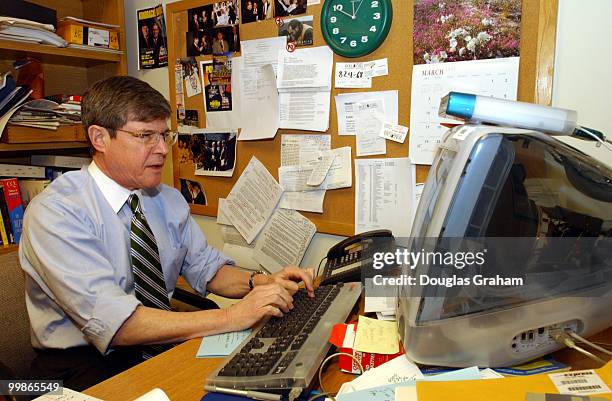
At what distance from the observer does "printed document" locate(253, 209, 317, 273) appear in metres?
1.55

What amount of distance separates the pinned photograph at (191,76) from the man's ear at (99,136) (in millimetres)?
673

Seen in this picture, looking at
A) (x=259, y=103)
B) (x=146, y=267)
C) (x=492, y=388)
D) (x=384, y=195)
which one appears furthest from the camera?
(x=259, y=103)

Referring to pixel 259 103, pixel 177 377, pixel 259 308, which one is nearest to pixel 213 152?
pixel 259 103

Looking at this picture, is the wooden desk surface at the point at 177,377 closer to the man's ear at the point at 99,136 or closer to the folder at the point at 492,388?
the folder at the point at 492,388

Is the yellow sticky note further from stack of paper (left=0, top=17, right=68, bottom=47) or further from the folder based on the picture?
stack of paper (left=0, top=17, right=68, bottom=47)

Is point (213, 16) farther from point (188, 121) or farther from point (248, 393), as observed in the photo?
point (248, 393)

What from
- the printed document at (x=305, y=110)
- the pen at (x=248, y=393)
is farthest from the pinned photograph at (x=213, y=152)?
A: the pen at (x=248, y=393)

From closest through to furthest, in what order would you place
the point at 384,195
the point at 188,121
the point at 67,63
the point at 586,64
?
1. the point at 586,64
2. the point at 384,195
3. the point at 188,121
4. the point at 67,63

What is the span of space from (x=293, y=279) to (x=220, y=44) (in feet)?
3.35

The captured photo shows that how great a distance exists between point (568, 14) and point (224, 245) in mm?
1389

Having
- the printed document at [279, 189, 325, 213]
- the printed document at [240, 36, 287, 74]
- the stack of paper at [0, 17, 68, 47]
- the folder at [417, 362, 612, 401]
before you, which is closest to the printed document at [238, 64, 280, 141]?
the printed document at [240, 36, 287, 74]

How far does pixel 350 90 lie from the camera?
4.54ft

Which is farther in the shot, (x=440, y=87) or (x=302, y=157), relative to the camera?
(x=302, y=157)

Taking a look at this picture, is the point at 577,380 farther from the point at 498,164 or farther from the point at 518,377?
the point at 498,164
